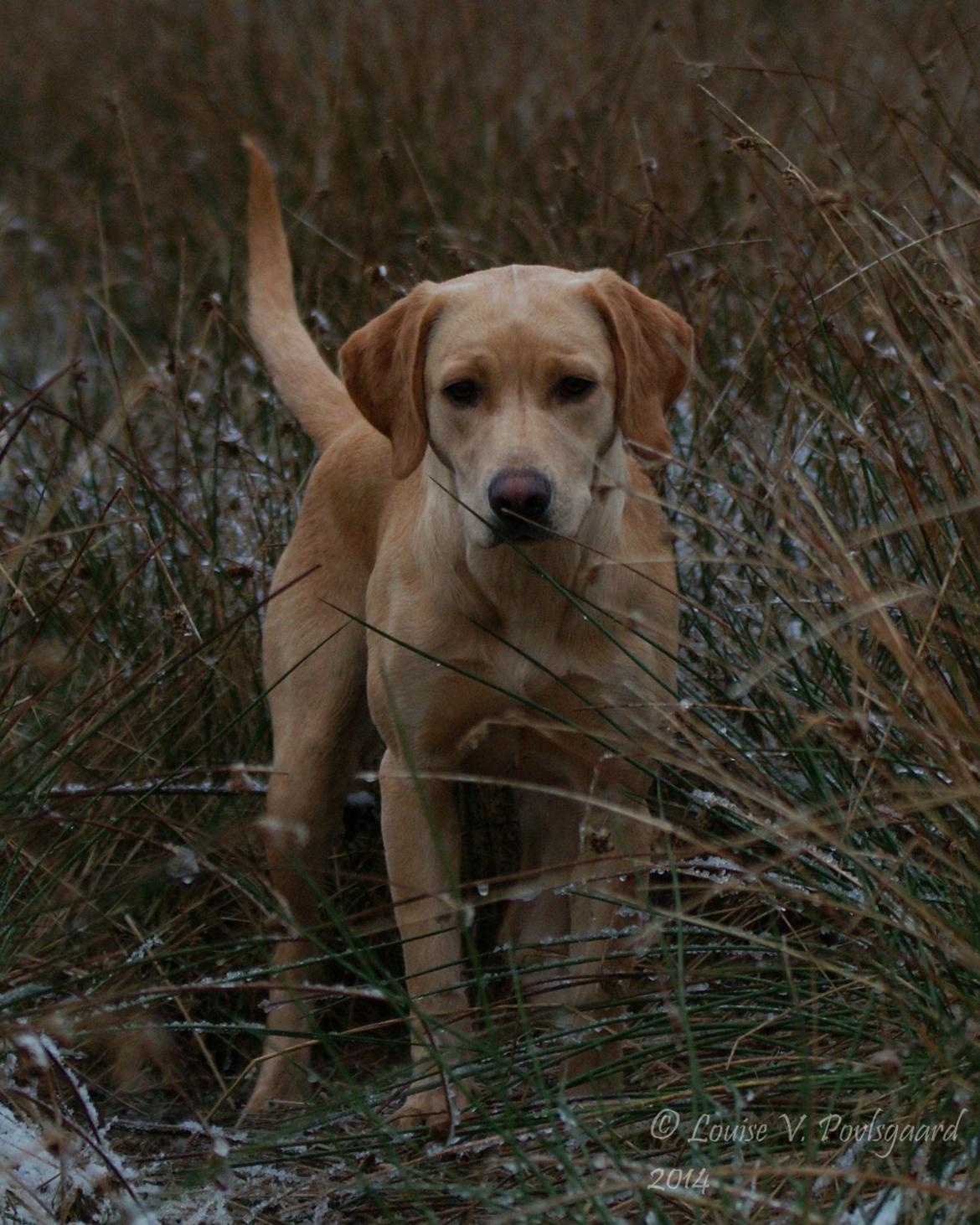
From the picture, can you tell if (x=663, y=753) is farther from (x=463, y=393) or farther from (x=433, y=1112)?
(x=463, y=393)

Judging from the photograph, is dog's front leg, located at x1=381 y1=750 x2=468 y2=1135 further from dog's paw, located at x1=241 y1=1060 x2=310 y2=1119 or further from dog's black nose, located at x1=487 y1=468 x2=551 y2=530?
→ dog's black nose, located at x1=487 y1=468 x2=551 y2=530

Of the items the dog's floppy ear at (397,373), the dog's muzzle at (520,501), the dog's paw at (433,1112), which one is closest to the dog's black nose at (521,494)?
the dog's muzzle at (520,501)

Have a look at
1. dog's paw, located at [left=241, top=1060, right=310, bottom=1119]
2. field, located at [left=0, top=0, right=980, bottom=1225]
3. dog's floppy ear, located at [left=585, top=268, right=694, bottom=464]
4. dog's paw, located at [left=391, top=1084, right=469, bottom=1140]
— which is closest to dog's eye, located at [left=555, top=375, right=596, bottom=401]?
dog's floppy ear, located at [left=585, top=268, right=694, bottom=464]

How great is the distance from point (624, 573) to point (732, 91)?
3497 millimetres

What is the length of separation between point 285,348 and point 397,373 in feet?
2.99

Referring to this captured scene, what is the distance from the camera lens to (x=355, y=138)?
6.75 meters

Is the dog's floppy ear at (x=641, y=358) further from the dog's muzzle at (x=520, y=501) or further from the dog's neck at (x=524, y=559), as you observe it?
the dog's muzzle at (x=520, y=501)

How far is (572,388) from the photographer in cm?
326

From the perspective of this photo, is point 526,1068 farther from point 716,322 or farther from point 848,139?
point 848,139

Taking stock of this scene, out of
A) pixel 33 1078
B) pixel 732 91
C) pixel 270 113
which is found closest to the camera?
pixel 33 1078

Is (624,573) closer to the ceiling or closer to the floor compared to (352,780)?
closer to the ceiling

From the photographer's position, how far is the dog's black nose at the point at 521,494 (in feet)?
9.68

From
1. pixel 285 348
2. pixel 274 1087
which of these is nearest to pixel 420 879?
pixel 274 1087

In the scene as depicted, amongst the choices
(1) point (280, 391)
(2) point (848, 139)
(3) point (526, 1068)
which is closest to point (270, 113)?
(2) point (848, 139)
